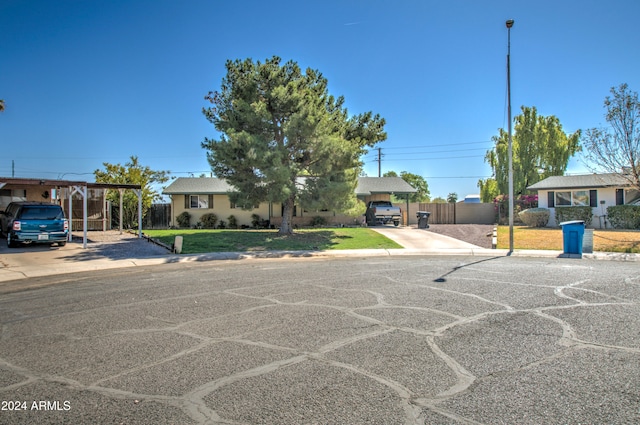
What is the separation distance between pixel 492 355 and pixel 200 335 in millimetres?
3540

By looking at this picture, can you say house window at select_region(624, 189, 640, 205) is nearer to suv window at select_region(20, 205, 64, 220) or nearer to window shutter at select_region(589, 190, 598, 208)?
window shutter at select_region(589, 190, 598, 208)

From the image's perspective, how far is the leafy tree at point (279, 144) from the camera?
64.0ft

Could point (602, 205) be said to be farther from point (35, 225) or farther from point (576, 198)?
point (35, 225)

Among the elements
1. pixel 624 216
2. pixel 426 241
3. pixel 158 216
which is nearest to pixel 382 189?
pixel 426 241

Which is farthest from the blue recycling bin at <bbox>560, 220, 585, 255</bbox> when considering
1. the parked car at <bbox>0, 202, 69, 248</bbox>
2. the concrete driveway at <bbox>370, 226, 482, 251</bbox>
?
the parked car at <bbox>0, 202, 69, 248</bbox>

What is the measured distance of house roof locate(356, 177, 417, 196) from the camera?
3198 centimetres

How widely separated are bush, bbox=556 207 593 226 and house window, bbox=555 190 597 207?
95cm

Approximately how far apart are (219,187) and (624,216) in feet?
89.2

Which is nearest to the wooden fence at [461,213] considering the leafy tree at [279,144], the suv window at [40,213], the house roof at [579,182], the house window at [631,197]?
the house roof at [579,182]

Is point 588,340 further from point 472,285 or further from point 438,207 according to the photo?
point 438,207

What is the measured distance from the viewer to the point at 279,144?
69.5 ft

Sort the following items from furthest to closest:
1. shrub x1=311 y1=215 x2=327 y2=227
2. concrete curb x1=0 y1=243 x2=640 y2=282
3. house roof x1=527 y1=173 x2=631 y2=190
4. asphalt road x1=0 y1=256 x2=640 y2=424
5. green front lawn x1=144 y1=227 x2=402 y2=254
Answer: shrub x1=311 y1=215 x2=327 y2=227
house roof x1=527 y1=173 x2=631 y2=190
green front lawn x1=144 y1=227 x2=402 y2=254
concrete curb x1=0 y1=243 x2=640 y2=282
asphalt road x1=0 y1=256 x2=640 y2=424

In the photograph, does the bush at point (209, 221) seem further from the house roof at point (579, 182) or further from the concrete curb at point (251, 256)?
the house roof at point (579, 182)

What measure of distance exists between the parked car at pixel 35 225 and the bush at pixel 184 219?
12.7 m
